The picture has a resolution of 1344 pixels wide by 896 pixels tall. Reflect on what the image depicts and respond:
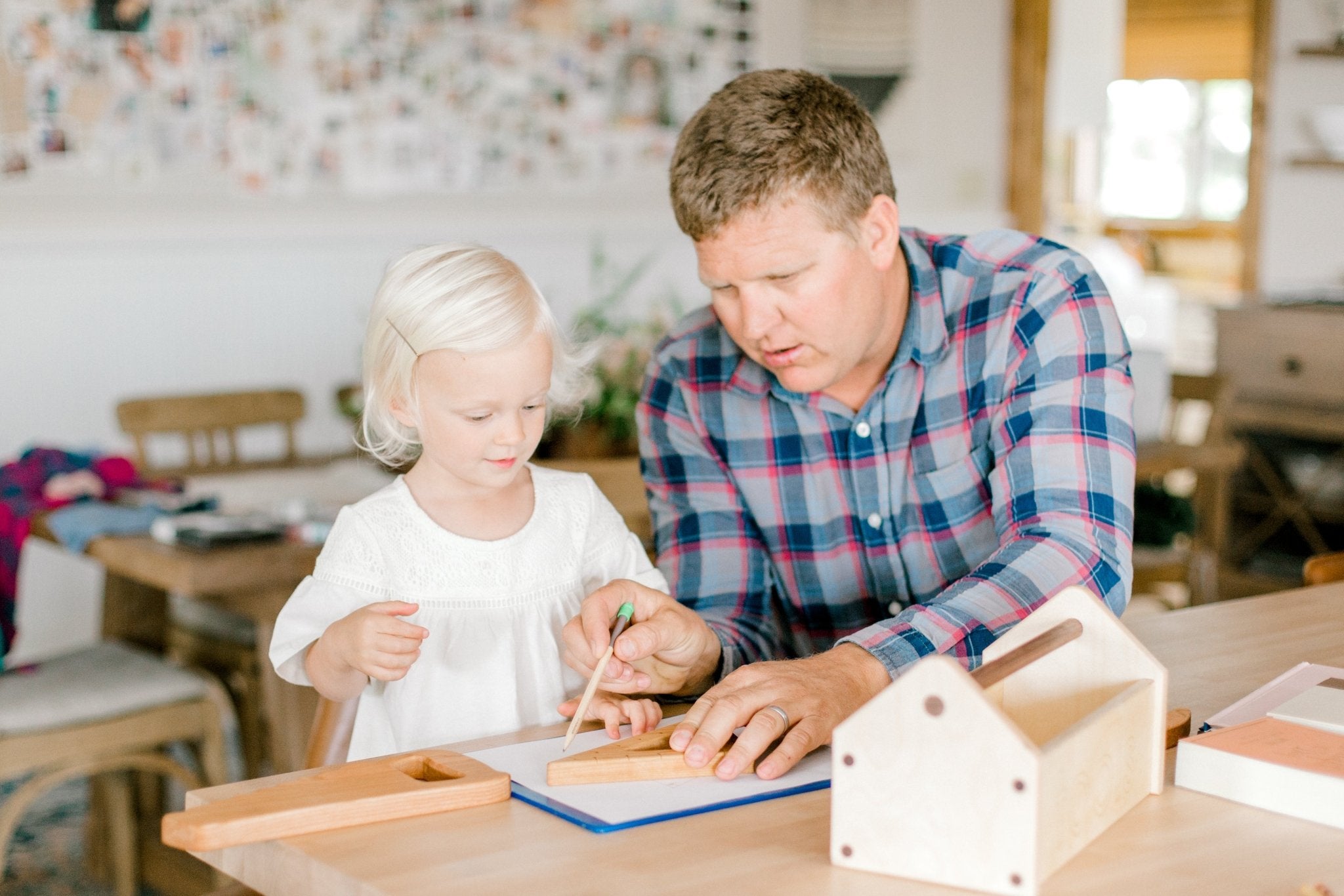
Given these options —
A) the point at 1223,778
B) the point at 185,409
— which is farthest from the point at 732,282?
the point at 185,409

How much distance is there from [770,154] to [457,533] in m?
0.50

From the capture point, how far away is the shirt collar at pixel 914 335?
5.41ft

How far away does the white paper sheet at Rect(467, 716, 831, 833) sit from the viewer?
1.00 m

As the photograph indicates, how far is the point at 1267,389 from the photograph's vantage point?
4.18 meters

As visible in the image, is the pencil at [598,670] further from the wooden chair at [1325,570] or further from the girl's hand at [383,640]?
the wooden chair at [1325,570]

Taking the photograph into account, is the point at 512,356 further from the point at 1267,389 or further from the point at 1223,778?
the point at 1267,389

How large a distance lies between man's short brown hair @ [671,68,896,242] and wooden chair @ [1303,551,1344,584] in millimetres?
856

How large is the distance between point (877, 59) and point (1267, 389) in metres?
1.62

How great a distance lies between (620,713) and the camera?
4.04 feet

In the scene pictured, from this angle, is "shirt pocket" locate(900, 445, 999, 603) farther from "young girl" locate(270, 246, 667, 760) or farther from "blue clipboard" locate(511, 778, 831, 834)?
"blue clipboard" locate(511, 778, 831, 834)

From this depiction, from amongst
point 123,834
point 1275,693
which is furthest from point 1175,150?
point 1275,693

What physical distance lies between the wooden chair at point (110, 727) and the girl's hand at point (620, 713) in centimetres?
145

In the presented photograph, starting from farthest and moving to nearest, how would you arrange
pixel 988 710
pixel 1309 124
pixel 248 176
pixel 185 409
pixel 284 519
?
pixel 1309 124 → pixel 248 176 → pixel 185 409 → pixel 284 519 → pixel 988 710

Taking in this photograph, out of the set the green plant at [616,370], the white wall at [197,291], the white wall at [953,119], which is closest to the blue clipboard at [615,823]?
the green plant at [616,370]
